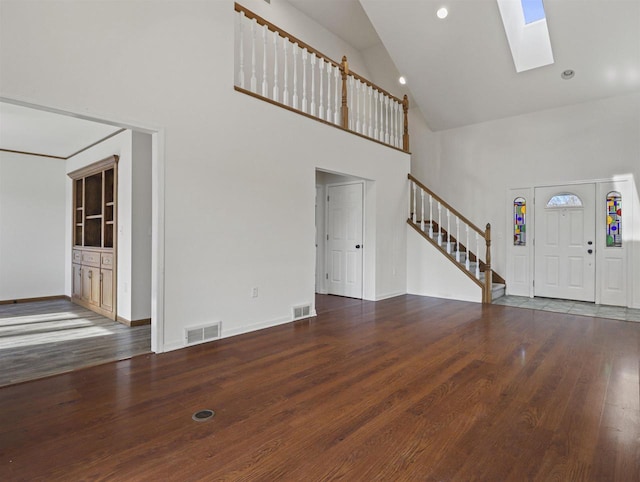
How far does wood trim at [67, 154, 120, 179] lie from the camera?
5031 mm

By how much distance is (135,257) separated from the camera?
469 centimetres

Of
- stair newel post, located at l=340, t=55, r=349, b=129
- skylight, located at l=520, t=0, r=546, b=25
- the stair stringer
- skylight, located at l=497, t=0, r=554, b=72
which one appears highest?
skylight, located at l=520, t=0, r=546, b=25

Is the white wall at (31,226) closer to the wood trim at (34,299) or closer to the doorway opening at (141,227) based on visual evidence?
the wood trim at (34,299)

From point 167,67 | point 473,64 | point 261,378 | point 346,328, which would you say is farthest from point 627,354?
point 167,67

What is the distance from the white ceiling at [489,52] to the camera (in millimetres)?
4977

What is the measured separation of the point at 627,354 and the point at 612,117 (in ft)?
14.1

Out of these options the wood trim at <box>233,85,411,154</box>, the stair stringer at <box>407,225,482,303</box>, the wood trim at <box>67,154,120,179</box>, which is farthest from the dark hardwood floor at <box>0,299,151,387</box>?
the stair stringer at <box>407,225,482,303</box>

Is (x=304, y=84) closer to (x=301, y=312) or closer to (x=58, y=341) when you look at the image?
(x=301, y=312)

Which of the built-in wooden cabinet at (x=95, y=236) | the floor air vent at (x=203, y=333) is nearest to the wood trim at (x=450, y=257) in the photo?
the floor air vent at (x=203, y=333)

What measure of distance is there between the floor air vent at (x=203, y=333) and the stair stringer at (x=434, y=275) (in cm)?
420

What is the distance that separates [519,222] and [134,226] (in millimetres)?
6567

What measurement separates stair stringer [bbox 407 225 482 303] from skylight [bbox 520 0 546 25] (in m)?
3.87

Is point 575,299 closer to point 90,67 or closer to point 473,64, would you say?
point 473,64

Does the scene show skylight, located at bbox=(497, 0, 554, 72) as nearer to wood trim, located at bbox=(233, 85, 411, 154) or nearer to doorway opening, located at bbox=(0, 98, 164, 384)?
wood trim, located at bbox=(233, 85, 411, 154)
